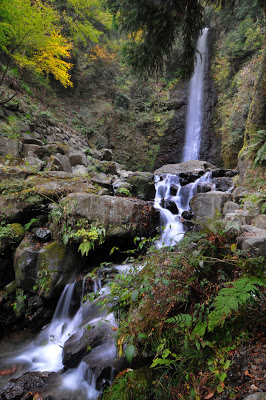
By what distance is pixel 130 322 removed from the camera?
236 centimetres

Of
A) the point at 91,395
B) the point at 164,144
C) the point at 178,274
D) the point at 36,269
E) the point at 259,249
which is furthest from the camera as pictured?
the point at 164,144

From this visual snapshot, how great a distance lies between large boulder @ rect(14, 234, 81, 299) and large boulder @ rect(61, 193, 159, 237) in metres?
1.04

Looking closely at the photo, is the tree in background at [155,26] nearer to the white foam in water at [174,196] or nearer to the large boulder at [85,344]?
the white foam in water at [174,196]

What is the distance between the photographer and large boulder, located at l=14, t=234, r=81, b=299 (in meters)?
4.70

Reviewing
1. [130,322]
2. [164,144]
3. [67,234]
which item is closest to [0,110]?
[67,234]

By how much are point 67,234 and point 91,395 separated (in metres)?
2.94

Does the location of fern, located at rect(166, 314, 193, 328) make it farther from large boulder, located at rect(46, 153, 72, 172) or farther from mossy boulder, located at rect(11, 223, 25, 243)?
large boulder, located at rect(46, 153, 72, 172)

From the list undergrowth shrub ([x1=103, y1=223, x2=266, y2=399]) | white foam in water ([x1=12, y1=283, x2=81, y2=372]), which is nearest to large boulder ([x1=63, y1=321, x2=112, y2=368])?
white foam in water ([x1=12, y1=283, x2=81, y2=372])

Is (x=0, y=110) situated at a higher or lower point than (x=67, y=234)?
higher

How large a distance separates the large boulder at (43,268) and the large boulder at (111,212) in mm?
1040

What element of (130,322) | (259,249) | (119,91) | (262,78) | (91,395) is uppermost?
(119,91)

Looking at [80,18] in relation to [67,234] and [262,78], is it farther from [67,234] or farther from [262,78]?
[67,234]

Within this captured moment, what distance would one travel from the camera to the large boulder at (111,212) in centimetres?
509

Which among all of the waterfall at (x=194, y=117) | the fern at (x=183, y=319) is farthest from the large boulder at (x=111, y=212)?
the waterfall at (x=194, y=117)
